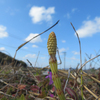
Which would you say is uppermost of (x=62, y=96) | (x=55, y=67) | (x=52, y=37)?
(x=52, y=37)

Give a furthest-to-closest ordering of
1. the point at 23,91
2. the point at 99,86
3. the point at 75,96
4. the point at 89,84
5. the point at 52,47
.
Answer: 1. the point at 89,84
2. the point at 99,86
3. the point at 23,91
4. the point at 75,96
5. the point at 52,47

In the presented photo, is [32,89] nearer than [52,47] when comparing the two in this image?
No

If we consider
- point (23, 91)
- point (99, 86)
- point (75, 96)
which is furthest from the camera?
point (99, 86)

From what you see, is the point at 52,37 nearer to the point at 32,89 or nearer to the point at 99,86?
the point at 32,89

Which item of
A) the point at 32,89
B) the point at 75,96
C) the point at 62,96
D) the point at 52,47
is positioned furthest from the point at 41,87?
the point at 52,47

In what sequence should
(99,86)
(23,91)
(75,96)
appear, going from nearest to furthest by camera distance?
(75,96) < (23,91) < (99,86)

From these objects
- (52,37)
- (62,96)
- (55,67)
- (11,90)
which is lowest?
(11,90)

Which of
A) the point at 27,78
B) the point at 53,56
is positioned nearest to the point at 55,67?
the point at 53,56

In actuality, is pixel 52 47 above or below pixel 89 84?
above

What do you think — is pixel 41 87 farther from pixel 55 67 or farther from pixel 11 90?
pixel 55 67
